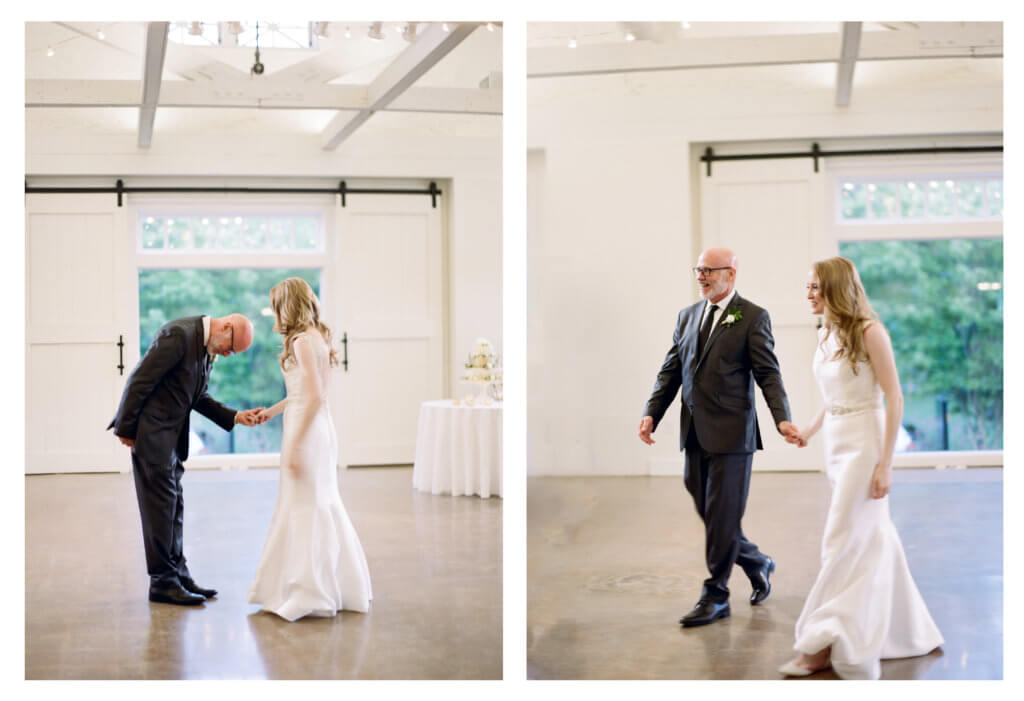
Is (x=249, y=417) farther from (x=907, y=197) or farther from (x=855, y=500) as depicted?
(x=907, y=197)

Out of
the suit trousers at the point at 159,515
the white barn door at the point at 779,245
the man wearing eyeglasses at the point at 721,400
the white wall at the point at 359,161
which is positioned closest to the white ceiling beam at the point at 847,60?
the white barn door at the point at 779,245

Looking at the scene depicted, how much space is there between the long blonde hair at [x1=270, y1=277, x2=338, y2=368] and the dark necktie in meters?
1.51

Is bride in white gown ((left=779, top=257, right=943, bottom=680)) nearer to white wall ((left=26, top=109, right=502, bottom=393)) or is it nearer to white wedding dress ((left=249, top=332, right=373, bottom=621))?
white wedding dress ((left=249, top=332, right=373, bottom=621))

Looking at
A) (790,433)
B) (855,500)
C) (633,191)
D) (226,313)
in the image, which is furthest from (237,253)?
(855,500)

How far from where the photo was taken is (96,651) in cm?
317

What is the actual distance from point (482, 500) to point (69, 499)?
87.8 inches

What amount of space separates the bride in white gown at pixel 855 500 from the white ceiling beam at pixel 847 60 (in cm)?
328

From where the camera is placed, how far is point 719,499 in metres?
3.30

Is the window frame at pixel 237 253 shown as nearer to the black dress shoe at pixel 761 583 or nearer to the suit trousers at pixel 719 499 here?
the suit trousers at pixel 719 499

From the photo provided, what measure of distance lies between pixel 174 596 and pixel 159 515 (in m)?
0.33

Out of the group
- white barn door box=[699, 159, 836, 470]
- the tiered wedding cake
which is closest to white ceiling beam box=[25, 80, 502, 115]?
the tiered wedding cake
